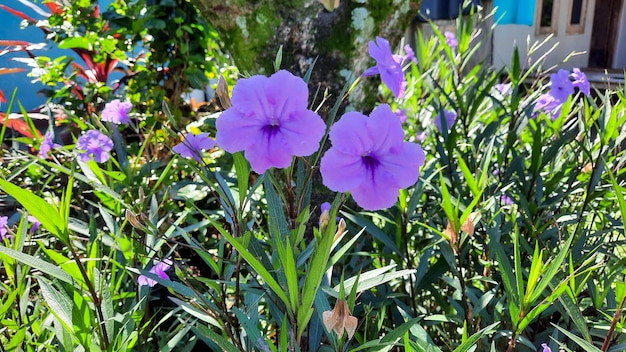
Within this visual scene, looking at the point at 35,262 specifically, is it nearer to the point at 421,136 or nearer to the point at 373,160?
the point at 373,160

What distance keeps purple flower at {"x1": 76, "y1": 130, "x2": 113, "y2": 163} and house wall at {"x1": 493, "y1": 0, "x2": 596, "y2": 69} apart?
4261 mm

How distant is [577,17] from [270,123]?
6283 mm

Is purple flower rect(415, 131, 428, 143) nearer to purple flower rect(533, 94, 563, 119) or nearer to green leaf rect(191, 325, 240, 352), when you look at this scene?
purple flower rect(533, 94, 563, 119)

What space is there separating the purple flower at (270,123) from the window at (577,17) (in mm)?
6050

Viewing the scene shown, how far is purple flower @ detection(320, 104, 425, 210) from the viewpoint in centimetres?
63

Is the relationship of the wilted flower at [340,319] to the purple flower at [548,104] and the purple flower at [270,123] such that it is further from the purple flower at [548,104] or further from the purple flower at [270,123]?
the purple flower at [548,104]

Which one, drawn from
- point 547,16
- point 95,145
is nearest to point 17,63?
point 95,145

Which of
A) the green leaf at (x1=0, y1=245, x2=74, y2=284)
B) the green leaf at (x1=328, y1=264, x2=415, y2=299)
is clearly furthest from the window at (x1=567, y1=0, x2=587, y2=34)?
the green leaf at (x1=0, y1=245, x2=74, y2=284)

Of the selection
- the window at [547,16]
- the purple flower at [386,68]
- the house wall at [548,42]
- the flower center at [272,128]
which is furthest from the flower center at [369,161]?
the window at [547,16]

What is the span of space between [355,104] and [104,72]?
130cm

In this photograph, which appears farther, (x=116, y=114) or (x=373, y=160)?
(x=116, y=114)

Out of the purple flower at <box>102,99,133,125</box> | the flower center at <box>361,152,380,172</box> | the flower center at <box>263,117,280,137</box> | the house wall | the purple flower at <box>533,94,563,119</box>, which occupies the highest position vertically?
the flower center at <box>263,117,280,137</box>

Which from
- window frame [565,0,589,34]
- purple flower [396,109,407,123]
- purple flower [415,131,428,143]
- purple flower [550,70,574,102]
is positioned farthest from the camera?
window frame [565,0,589,34]

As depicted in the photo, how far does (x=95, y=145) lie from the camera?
1.33 metres
